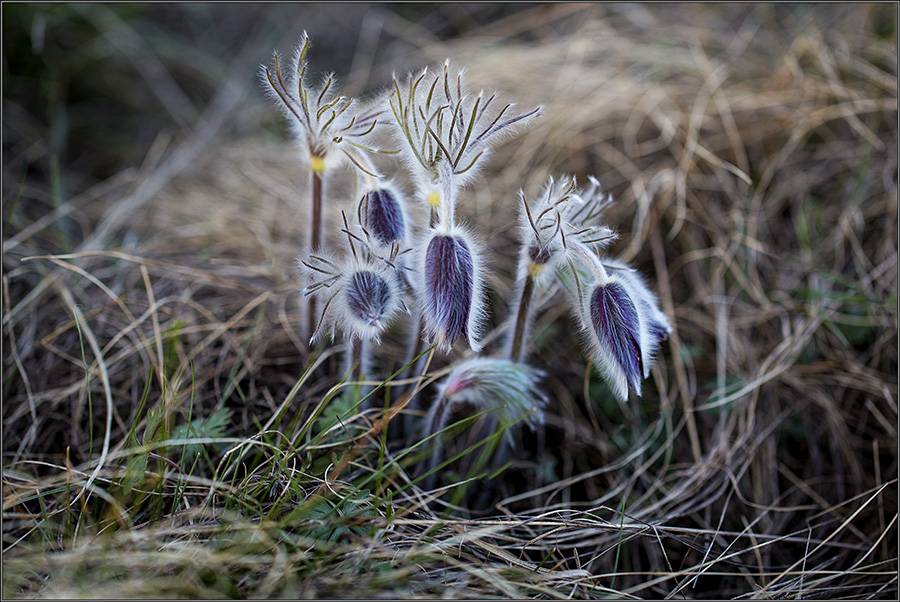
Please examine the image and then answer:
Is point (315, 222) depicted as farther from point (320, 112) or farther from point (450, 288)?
point (450, 288)

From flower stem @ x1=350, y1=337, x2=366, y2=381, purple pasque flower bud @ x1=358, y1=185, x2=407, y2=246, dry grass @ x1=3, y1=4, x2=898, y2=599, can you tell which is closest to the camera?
dry grass @ x1=3, y1=4, x2=898, y2=599

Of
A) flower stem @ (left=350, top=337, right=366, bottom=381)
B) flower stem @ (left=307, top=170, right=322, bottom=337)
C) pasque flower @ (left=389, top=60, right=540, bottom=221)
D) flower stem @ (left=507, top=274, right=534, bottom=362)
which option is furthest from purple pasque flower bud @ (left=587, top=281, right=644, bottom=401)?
flower stem @ (left=307, top=170, right=322, bottom=337)

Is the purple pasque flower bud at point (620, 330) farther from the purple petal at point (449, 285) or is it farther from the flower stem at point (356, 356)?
the flower stem at point (356, 356)

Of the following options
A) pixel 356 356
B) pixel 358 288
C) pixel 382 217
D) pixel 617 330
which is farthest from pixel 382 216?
pixel 617 330

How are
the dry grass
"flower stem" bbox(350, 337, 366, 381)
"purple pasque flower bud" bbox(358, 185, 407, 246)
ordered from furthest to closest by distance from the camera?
"flower stem" bbox(350, 337, 366, 381) → "purple pasque flower bud" bbox(358, 185, 407, 246) → the dry grass

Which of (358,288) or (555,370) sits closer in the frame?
(358,288)

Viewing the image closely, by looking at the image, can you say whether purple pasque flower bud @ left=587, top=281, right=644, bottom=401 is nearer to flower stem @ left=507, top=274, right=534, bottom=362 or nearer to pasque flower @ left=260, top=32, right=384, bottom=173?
flower stem @ left=507, top=274, right=534, bottom=362

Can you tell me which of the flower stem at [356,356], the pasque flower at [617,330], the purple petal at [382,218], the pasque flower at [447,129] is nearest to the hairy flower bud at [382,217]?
the purple petal at [382,218]
